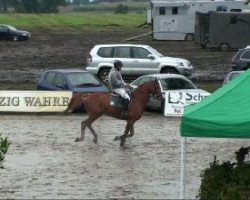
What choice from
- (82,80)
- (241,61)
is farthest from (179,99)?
(241,61)

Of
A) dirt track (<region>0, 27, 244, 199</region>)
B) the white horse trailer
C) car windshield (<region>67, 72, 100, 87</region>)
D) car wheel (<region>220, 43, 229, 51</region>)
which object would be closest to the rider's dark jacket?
dirt track (<region>0, 27, 244, 199</region>)

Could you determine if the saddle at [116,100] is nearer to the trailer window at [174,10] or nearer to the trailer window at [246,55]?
the trailer window at [246,55]

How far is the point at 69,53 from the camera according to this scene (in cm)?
5612

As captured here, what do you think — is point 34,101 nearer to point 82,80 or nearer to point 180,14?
point 82,80

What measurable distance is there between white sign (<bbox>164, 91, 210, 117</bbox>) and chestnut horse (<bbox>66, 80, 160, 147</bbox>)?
5.36 m

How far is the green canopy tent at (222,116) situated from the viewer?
1191 cm

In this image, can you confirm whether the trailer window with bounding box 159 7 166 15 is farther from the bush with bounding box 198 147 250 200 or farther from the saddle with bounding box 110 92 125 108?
the bush with bounding box 198 147 250 200

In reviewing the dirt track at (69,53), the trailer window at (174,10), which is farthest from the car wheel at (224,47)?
the trailer window at (174,10)

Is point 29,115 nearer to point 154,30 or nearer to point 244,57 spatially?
point 244,57

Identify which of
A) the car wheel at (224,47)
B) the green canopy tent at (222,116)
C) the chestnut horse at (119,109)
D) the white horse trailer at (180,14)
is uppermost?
the green canopy tent at (222,116)

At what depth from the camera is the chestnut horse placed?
22.6 m

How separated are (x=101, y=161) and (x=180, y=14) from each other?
144 feet

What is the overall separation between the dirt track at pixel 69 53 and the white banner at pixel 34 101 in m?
10.1

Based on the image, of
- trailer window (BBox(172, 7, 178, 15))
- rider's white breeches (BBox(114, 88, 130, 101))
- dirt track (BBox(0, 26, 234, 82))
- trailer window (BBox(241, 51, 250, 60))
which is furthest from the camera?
trailer window (BBox(172, 7, 178, 15))
